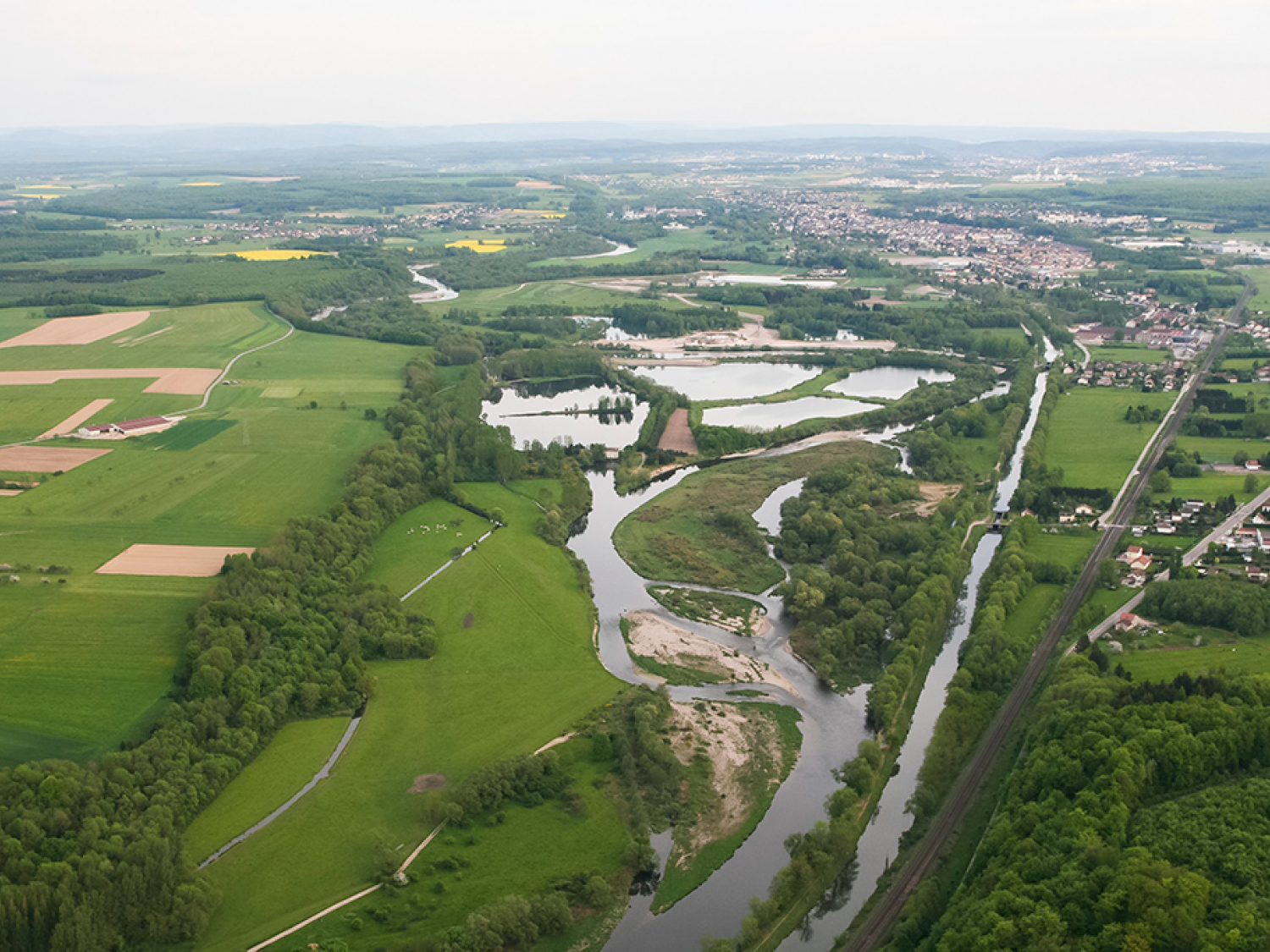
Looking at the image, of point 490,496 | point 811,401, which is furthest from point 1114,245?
point 490,496

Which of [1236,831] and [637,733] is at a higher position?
[1236,831]

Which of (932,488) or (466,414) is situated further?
(466,414)

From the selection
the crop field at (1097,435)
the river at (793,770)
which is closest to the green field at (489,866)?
the river at (793,770)

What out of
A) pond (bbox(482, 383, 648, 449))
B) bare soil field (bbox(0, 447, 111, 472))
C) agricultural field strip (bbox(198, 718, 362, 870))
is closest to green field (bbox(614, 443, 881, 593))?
pond (bbox(482, 383, 648, 449))

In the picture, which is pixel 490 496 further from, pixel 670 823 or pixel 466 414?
pixel 670 823

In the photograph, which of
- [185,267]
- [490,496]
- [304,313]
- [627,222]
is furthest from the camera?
[627,222]

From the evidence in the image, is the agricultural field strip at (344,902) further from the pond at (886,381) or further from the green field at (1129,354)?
the green field at (1129,354)

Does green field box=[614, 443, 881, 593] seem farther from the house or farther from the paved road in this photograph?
the house
